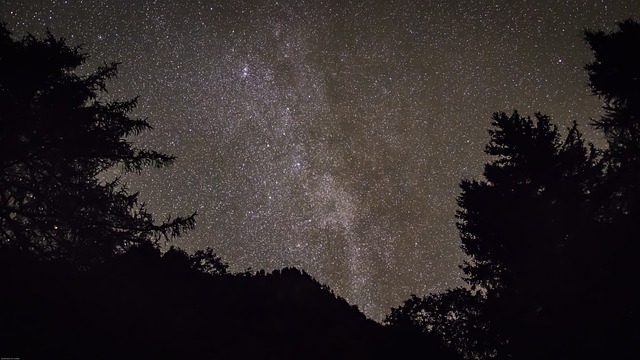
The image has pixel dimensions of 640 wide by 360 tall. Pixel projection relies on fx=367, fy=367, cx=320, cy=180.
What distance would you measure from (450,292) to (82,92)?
42.3 feet

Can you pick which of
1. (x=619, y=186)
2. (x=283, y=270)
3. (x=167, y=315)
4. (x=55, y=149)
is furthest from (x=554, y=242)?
(x=55, y=149)

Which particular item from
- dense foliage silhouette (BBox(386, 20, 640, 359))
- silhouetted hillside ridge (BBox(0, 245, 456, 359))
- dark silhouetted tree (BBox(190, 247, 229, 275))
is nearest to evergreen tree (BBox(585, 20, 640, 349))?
dense foliage silhouette (BBox(386, 20, 640, 359))

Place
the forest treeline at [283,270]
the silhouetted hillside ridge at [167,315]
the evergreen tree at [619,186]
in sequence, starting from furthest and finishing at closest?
1. the evergreen tree at [619,186]
2. the forest treeline at [283,270]
3. the silhouetted hillside ridge at [167,315]

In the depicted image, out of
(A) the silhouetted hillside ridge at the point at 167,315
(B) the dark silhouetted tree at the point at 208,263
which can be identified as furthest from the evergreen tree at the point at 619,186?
(B) the dark silhouetted tree at the point at 208,263

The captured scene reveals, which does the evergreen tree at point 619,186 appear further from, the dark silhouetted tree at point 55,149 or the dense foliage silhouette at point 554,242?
the dark silhouetted tree at point 55,149

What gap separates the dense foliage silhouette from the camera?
9.53 metres

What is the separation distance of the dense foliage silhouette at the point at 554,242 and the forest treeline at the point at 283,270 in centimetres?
4

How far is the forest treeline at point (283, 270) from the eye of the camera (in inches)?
292

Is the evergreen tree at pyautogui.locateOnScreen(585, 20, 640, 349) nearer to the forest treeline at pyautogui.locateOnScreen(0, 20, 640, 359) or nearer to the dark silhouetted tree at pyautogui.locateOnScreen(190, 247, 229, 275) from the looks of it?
the forest treeline at pyautogui.locateOnScreen(0, 20, 640, 359)

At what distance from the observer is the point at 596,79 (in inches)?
466

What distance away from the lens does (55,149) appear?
29.8 ft

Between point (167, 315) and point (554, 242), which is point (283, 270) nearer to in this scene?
point (167, 315)

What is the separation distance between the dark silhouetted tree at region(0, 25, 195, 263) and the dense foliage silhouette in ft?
29.3

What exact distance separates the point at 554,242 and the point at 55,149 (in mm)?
14217
